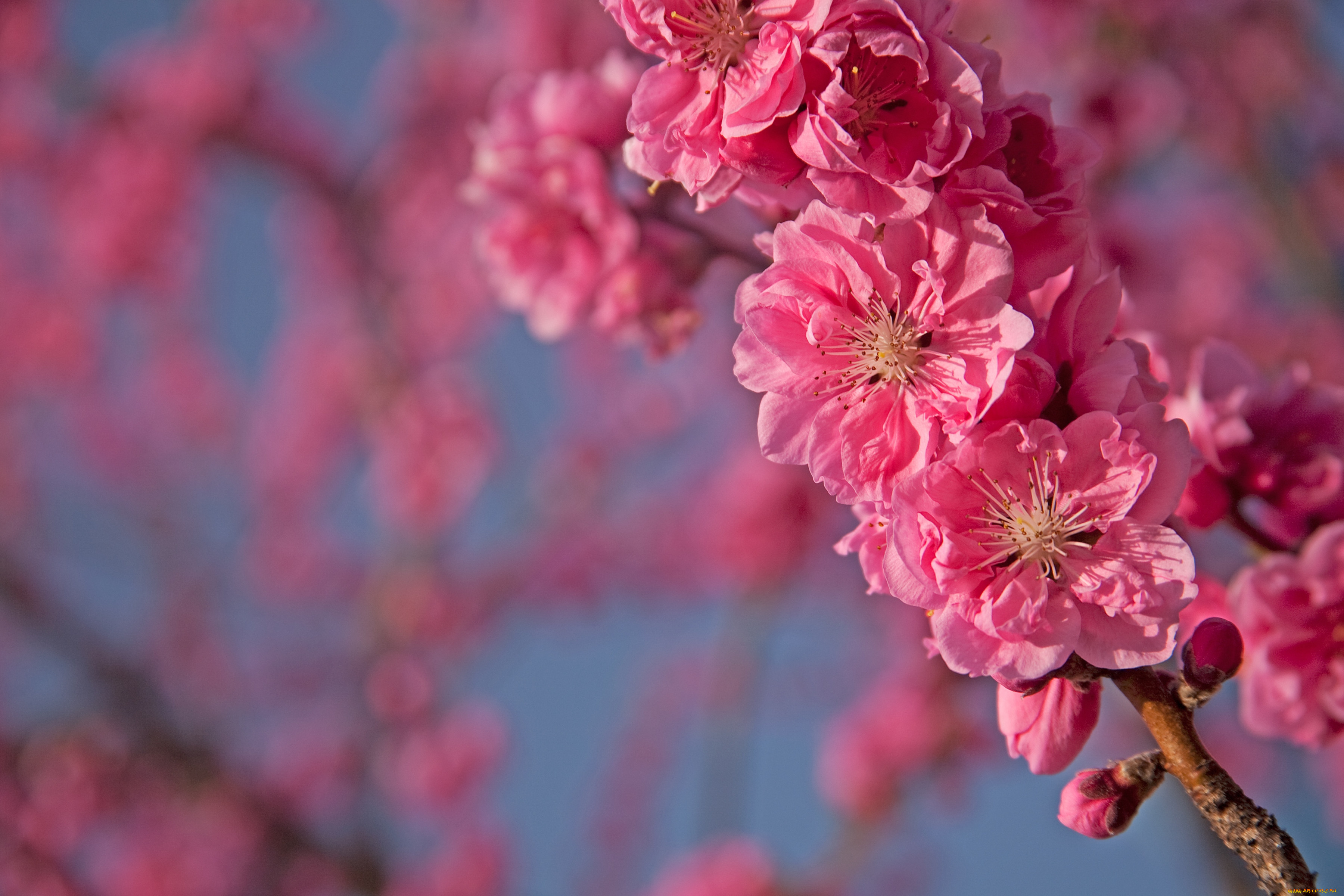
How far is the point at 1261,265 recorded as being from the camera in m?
6.56

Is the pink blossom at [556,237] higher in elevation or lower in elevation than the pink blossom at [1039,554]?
lower

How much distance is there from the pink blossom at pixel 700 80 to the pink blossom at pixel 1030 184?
0.61 ft

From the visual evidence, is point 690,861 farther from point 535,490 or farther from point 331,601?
point 331,601

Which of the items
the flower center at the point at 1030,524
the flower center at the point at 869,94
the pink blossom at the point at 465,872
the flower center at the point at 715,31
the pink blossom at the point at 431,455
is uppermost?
the flower center at the point at 869,94

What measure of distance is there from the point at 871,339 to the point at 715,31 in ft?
1.11

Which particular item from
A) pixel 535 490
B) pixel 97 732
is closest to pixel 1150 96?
pixel 535 490

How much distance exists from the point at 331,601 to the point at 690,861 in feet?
18.9

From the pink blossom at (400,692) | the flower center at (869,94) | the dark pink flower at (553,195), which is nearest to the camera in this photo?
the flower center at (869,94)

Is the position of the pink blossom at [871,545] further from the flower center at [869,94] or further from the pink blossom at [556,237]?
the pink blossom at [556,237]

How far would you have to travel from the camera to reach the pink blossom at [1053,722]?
0.85m

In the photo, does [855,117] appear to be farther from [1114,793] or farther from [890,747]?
[890,747]

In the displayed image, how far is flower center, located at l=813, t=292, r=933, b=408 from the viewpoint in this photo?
2.80 ft

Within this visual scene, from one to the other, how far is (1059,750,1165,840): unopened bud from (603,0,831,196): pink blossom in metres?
0.63

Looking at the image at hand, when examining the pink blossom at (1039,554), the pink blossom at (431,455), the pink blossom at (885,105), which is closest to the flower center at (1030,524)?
the pink blossom at (1039,554)
